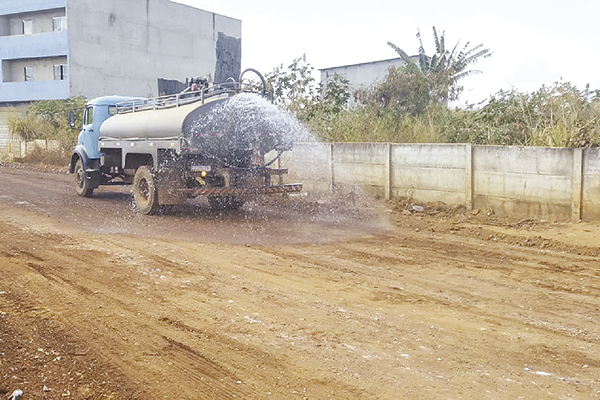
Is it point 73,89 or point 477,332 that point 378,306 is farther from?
point 73,89

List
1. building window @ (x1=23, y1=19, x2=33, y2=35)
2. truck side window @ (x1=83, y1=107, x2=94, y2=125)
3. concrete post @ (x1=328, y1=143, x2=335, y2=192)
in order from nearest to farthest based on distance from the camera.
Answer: concrete post @ (x1=328, y1=143, x2=335, y2=192) < truck side window @ (x1=83, y1=107, x2=94, y2=125) < building window @ (x1=23, y1=19, x2=33, y2=35)

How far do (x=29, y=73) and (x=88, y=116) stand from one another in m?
29.8

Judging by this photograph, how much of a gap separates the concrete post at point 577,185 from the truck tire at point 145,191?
7.97 m

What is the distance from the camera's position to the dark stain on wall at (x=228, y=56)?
1946 inches

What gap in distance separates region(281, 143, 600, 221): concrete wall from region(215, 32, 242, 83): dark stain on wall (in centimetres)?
3493

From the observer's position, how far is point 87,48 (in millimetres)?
40469

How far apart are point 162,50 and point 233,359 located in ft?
144

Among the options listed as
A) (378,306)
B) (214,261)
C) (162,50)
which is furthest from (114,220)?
(162,50)

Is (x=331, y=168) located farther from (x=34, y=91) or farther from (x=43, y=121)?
(x=34, y=91)

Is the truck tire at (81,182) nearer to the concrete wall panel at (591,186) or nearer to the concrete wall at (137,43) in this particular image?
the concrete wall panel at (591,186)

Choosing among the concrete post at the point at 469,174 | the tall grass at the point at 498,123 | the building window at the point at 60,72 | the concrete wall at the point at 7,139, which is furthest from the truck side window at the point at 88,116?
the building window at the point at 60,72

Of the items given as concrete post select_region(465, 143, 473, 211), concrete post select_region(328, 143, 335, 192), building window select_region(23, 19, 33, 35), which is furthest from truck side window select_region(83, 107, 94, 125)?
building window select_region(23, 19, 33, 35)

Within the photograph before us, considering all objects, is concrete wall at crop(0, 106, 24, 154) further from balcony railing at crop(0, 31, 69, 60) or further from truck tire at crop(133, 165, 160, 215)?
truck tire at crop(133, 165, 160, 215)

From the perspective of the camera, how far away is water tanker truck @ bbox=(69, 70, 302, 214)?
1162 cm
